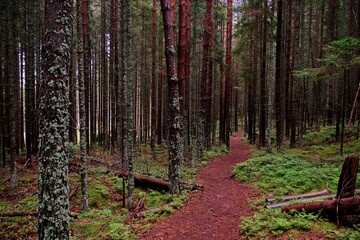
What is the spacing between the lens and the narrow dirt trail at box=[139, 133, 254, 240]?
227 inches

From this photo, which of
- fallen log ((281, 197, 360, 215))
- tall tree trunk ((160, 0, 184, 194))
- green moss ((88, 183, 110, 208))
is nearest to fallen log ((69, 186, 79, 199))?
green moss ((88, 183, 110, 208))

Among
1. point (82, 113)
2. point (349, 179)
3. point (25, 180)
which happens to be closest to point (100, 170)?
point (25, 180)

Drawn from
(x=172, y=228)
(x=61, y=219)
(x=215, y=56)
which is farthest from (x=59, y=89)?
(x=215, y=56)

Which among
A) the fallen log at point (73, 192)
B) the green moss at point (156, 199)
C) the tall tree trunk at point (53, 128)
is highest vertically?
the tall tree trunk at point (53, 128)

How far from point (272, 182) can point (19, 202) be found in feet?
29.8

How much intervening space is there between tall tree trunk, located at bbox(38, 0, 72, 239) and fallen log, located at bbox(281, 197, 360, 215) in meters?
5.13

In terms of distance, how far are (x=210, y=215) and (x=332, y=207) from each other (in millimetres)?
2997

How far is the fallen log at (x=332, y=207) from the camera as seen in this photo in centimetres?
503

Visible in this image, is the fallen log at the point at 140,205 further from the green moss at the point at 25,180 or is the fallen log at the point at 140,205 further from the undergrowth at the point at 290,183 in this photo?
the green moss at the point at 25,180

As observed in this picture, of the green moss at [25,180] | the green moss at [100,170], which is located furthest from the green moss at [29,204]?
the green moss at [100,170]

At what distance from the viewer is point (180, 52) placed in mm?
9508

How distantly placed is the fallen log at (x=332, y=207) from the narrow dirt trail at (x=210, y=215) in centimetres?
133

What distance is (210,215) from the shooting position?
22.4 feet

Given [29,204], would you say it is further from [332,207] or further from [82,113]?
[332,207]
